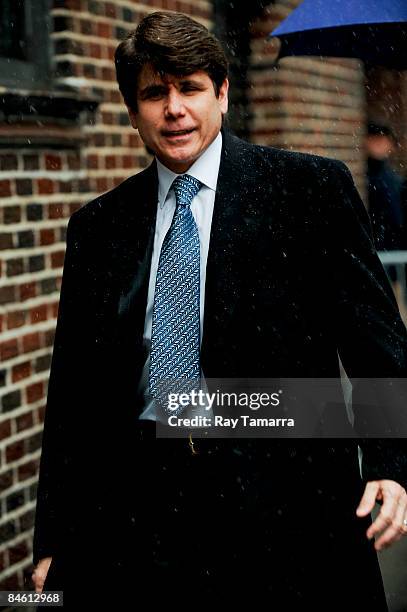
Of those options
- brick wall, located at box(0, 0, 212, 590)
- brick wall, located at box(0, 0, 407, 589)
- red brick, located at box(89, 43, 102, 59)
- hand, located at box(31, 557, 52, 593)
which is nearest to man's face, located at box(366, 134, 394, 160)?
brick wall, located at box(0, 0, 407, 589)

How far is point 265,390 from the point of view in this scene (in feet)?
8.29

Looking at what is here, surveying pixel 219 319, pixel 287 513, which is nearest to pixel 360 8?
pixel 219 319

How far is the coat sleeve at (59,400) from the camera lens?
279 centimetres

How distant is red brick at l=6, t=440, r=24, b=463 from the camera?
12.6 ft

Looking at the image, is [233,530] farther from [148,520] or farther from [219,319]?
[219,319]

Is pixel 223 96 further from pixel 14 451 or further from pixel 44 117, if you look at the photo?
pixel 14 451

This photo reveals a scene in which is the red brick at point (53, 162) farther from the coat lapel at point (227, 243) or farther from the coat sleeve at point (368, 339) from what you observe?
the coat sleeve at point (368, 339)

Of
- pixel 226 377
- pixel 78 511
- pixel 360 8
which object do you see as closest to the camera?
pixel 226 377

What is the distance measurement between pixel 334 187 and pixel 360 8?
7.22 ft

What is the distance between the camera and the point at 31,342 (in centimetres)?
398

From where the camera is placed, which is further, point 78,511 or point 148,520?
point 78,511

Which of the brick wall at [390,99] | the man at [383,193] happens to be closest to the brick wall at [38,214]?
the man at [383,193]

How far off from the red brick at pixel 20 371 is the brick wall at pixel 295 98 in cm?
313

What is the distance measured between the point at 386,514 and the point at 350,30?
3101 millimetres
